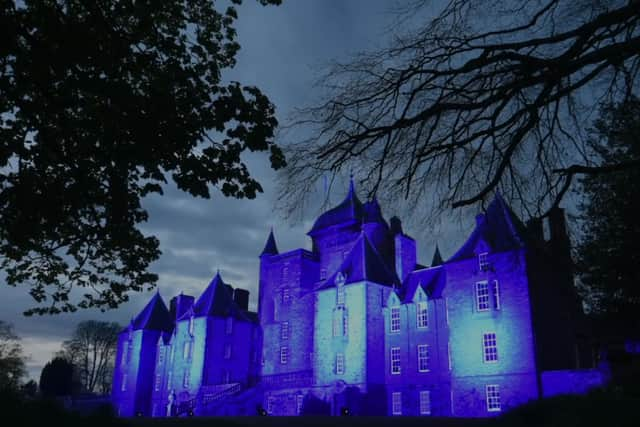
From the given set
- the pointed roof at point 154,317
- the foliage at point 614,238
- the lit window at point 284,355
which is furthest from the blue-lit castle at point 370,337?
the foliage at point 614,238

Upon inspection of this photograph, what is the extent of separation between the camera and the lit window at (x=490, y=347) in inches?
1261

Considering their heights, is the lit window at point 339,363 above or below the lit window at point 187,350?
below

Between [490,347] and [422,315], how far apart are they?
6.38 m

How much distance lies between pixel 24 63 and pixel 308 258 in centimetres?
4167

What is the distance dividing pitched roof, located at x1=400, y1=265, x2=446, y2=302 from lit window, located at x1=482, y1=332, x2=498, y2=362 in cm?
540

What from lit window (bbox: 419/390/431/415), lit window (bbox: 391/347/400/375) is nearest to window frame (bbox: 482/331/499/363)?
lit window (bbox: 419/390/431/415)

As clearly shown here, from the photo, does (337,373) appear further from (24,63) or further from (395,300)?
(24,63)

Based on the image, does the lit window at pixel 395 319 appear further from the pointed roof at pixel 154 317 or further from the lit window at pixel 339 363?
the pointed roof at pixel 154 317

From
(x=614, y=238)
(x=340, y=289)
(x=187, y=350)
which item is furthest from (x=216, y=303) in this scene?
(x=614, y=238)

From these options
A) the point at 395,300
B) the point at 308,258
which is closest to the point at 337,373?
the point at 395,300

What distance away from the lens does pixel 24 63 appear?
924cm

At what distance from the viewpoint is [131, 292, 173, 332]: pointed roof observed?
61125mm

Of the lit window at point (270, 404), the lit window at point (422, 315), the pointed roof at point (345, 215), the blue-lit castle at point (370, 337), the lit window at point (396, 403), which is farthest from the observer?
the pointed roof at point (345, 215)

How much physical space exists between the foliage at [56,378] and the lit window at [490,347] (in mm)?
50143
